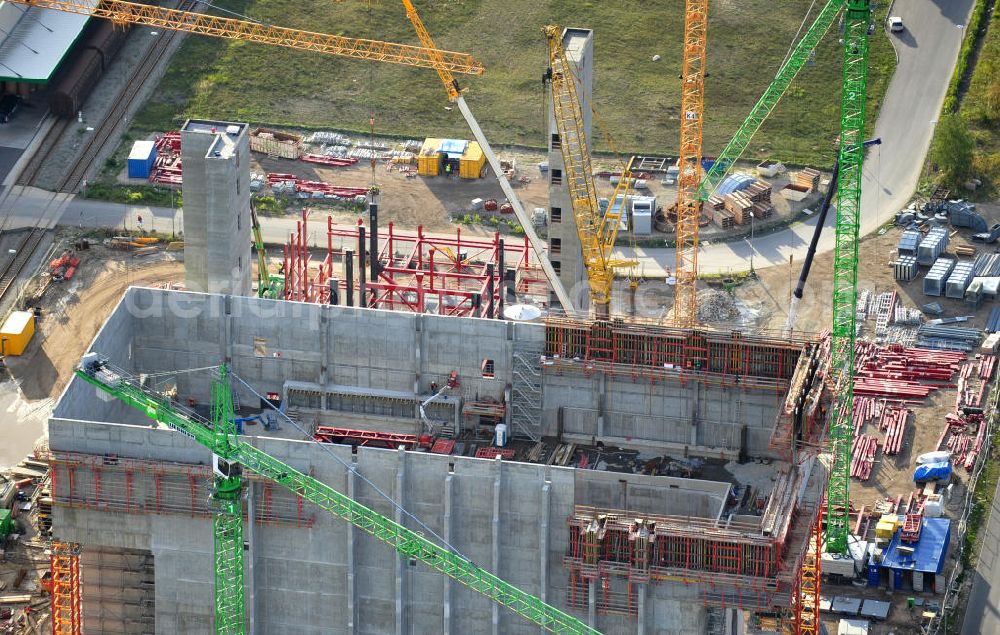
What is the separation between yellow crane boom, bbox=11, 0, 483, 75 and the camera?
547 ft

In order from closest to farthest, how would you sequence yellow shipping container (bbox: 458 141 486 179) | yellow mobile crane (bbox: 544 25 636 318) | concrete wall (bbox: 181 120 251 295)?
concrete wall (bbox: 181 120 251 295)
yellow mobile crane (bbox: 544 25 636 318)
yellow shipping container (bbox: 458 141 486 179)

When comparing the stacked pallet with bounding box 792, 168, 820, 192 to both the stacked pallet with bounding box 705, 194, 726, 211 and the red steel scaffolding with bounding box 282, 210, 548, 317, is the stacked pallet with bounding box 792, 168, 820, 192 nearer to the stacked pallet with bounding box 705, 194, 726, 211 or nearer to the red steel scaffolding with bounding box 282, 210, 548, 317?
the stacked pallet with bounding box 705, 194, 726, 211


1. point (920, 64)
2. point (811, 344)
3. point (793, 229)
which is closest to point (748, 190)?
point (793, 229)

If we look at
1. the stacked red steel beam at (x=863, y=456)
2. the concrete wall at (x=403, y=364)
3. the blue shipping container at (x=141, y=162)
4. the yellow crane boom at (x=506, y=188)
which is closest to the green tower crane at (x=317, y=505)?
the concrete wall at (x=403, y=364)

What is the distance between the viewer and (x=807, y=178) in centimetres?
17575

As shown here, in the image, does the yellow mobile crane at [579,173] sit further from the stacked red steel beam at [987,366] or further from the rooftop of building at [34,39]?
the rooftop of building at [34,39]

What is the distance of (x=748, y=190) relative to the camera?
6806 inches

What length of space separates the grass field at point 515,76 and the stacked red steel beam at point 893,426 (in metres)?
33.3

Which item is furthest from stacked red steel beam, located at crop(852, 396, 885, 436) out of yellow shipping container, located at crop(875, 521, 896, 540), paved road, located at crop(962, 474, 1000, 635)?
yellow shipping container, located at crop(875, 521, 896, 540)

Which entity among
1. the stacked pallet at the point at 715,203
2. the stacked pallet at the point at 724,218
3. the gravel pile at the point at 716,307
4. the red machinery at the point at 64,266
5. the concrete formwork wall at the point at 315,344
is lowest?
the concrete formwork wall at the point at 315,344

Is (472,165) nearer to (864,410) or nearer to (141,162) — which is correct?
(141,162)

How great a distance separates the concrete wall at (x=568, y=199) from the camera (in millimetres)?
148875

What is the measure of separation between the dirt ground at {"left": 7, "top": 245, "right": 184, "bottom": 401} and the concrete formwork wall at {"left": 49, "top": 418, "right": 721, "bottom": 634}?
27.1 m

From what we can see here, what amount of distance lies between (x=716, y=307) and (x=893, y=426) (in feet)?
58.4
